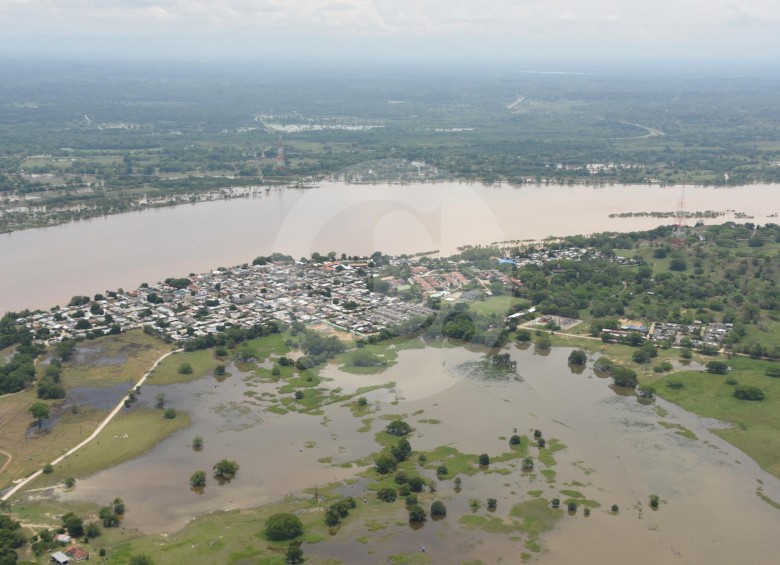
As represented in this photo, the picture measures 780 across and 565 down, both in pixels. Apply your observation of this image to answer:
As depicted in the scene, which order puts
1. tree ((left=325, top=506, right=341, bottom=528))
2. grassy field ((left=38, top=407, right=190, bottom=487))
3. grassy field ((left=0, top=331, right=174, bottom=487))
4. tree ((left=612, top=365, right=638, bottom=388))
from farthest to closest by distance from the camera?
tree ((left=612, top=365, right=638, bottom=388)) < grassy field ((left=0, top=331, right=174, bottom=487)) < grassy field ((left=38, top=407, right=190, bottom=487)) < tree ((left=325, top=506, right=341, bottom=528))

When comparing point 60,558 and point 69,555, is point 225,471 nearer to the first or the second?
point 69,555

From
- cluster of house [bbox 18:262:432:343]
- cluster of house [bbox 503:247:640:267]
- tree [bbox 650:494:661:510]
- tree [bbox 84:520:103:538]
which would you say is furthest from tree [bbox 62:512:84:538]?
cluster of house [bbox 503:247:640:267]

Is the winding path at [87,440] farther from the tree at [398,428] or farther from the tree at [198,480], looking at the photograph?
the tree at [398,428]

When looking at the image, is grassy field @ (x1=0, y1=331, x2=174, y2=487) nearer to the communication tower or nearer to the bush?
the bush

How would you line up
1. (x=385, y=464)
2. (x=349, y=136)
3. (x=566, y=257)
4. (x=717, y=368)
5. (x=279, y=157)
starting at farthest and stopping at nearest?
(x=349, y=136) < (x=279, y=157) < (x=566, y=257) < (x=717, y=368) < (x=385, y=464)

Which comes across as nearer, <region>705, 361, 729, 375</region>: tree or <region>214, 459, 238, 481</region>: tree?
<region>214, 459, 238, 481</region>: tree

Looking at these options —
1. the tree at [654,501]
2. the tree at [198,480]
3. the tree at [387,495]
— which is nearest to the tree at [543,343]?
the tree at [654,501]

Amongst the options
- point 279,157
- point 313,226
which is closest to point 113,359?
point 313,226
